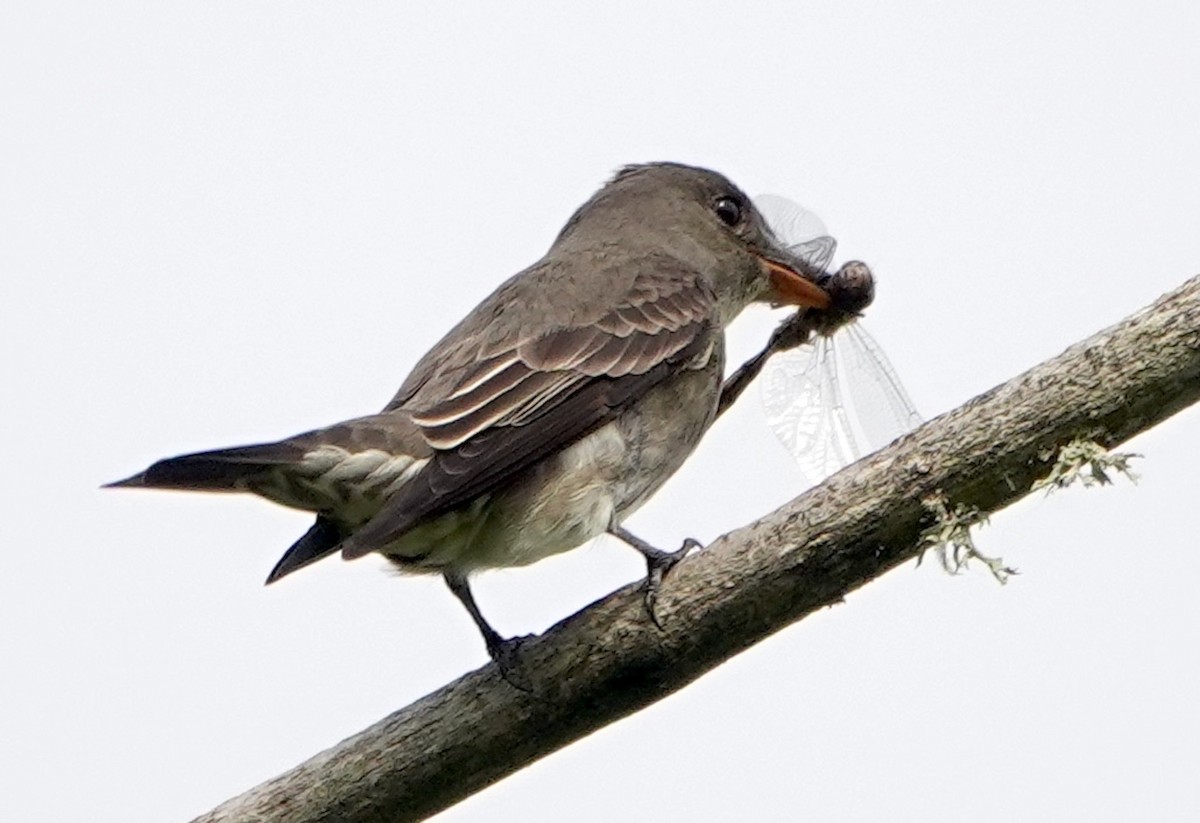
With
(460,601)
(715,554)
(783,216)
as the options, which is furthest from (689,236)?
(715,554)

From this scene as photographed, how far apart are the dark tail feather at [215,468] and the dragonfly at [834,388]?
183cm

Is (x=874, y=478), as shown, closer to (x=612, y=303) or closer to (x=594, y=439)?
(x=594, y=439)

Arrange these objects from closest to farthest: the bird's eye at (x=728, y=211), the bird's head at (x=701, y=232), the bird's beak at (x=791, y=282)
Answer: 1. the bird's beak at (x=791, y=282)
2. the bird's head at (x=701, y=232)
3. the bird's eye at (x=728, y=211)

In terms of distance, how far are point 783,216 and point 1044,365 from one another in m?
3.51

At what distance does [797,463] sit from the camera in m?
6.19

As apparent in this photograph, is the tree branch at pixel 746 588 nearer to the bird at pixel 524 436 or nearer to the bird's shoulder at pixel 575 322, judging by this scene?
the bird at pixel 524 436

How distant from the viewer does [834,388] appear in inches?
261

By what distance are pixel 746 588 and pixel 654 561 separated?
0.61m

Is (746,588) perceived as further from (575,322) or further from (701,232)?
(701,232)

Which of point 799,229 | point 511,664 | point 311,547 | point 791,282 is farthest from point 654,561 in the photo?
point 799,229

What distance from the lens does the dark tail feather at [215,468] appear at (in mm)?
5055

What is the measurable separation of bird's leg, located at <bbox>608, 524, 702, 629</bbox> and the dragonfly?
84cm

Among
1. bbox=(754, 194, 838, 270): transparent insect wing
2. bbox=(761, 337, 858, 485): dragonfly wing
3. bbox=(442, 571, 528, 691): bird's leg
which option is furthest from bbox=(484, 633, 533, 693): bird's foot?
bbox=(754, 194, 838, 270): transparent insect wing

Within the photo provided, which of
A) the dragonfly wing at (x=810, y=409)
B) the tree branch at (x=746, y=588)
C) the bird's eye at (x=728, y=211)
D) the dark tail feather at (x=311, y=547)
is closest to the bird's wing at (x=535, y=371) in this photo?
the dark tail feather at (x=311, y=547)
